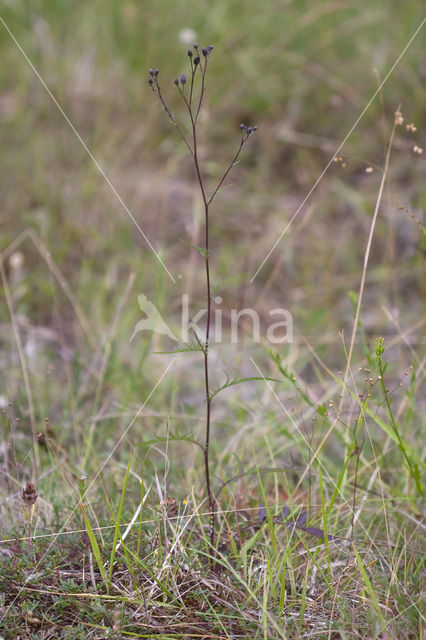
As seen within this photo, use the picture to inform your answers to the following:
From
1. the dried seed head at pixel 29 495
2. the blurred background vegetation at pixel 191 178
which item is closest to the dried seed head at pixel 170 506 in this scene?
the dried seed head at pixel 29 495

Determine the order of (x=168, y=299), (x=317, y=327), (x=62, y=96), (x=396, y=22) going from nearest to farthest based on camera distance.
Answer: (x=317, y=327) < (x=168, y=299) < (x=62, y=96) < (x=396, y=22)

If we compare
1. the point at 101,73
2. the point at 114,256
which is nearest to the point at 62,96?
the point at 101,73

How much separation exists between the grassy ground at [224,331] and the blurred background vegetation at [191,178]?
0.05ft

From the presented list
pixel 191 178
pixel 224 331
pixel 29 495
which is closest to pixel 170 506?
pixel 29 495

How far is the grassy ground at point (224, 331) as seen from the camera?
1.25 m

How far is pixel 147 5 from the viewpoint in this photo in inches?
151

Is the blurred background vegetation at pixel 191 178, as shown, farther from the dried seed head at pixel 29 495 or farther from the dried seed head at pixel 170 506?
the dried seed head at pixel 29 495

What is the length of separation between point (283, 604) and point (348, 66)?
3.19m

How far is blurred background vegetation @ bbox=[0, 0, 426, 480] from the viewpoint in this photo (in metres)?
2.57

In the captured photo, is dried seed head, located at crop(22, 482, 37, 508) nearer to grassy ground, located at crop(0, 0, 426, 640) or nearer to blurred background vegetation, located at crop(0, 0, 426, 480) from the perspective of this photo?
grassy ground, located at crop(0, 0, 426, 640)

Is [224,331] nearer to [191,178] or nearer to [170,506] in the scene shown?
[191,178]

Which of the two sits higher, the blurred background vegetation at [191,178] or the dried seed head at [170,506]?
the blurred background vegetation at [191,178]

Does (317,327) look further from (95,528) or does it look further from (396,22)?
(396,22)

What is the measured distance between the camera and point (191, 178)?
3510 mm
